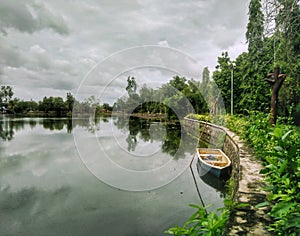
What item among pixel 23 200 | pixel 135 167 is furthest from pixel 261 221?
pixel 23 200

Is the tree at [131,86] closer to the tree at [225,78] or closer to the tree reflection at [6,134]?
the tree reflection at [6,134]

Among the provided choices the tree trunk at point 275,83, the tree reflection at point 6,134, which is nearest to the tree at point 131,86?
the tree trunk at point 275,83

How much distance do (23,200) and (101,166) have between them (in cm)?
149

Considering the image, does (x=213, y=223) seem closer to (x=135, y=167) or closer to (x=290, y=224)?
(x=290, y=224)

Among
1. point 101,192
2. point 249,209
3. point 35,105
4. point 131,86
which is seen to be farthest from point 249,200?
point 35,105

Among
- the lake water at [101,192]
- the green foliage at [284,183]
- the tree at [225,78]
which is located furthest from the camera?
the tree at [225,78]

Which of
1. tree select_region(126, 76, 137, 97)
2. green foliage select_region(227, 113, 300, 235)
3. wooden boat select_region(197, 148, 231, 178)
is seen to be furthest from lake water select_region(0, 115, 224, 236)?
green foliage select_region(227, 113, 300, 235)

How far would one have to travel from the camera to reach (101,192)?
14.2ft

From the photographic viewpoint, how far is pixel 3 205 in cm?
379

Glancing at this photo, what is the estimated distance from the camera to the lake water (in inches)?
124

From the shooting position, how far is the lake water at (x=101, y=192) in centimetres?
314

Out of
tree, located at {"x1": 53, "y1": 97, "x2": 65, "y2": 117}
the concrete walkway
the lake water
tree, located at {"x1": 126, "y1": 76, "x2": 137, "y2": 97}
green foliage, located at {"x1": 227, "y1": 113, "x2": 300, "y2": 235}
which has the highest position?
tree, located at {"x1": 53, "y1": 97, "x2": 65, "y2": 117}

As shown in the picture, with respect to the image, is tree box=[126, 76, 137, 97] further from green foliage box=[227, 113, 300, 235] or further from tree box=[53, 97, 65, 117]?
tree box=[53, 97, 65, 117]

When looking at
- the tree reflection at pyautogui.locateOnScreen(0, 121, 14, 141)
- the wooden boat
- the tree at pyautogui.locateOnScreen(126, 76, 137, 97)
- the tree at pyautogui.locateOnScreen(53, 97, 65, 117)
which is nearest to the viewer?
the tree at pyautogui.locateOnScreen(126, 76, 137, 97)
